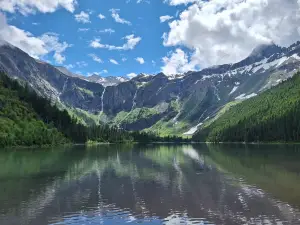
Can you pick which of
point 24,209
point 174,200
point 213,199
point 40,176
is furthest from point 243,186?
point 40,176

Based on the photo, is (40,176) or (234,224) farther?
(40,176)

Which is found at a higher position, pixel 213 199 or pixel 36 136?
pixel 36 136

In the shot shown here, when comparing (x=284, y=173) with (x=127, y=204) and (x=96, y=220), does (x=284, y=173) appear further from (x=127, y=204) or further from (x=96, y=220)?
(x=96, y=220)

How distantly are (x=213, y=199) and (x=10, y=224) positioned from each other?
24134mm

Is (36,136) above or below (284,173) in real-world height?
above

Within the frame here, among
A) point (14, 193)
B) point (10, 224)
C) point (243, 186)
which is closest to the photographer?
point (10, 224)

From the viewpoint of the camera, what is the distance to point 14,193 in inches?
1882

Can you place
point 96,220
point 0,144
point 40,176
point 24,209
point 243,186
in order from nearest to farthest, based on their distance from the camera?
point 96,220, point 24,209, point 243,186, point 40,176, point 0,144

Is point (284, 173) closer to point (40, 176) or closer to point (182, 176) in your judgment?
point (182, 176)

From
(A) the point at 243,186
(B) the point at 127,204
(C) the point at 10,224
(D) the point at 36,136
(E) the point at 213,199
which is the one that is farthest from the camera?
(D) the point at 36,136

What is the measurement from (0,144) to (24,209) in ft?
471

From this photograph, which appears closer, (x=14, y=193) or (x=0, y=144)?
(x=14, y=193)

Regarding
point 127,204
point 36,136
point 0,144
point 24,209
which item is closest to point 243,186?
point 127,204

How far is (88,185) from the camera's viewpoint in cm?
5600
